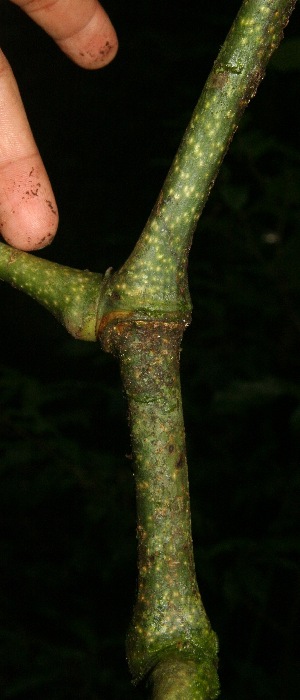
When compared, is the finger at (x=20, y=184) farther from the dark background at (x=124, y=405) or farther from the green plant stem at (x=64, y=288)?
the dark background at (x=124, y=405)

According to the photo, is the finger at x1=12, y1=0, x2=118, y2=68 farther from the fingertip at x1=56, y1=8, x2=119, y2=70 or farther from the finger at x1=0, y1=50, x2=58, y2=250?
the finger at x1=0, y1=50, x2=58, y2=250

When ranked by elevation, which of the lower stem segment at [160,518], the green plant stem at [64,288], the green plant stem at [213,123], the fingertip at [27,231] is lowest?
the lower stem segment at [160,518]

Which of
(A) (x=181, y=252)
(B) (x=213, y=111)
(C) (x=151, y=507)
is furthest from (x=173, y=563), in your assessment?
(B) (x=213, y=111)

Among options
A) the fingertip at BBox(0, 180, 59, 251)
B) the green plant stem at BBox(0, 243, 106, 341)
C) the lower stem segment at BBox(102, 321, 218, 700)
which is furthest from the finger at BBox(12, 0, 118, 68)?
the lower stem segment at BBox(102, 321, 218, 700)

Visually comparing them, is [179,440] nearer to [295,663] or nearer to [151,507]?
[151,507]

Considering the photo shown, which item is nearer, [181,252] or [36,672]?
[181,252]

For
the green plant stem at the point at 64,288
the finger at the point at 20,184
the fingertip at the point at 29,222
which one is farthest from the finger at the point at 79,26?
the green plant stem at the point at 64,288
